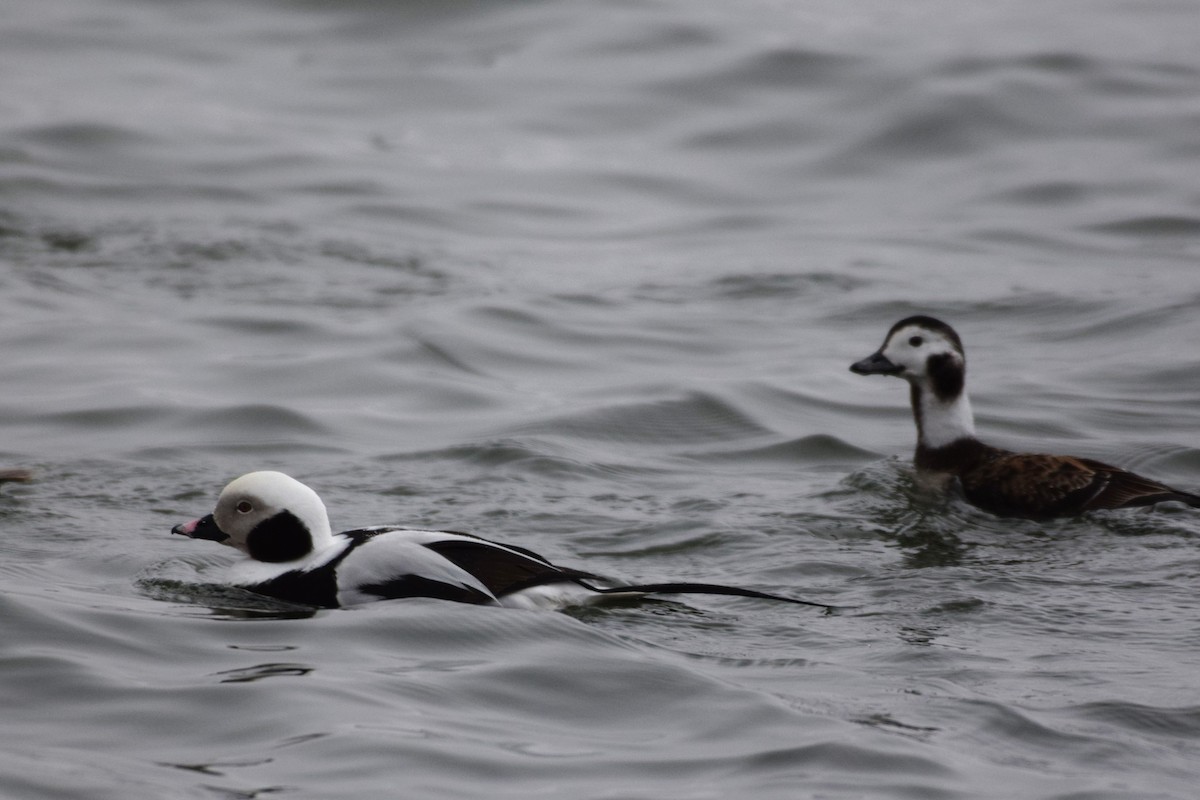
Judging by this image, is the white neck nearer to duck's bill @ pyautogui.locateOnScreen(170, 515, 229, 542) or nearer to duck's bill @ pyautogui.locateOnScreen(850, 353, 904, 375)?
duck's bill @ pyautogui.locateOnScreen(850, 353, 904, 375)

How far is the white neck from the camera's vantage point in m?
8.35

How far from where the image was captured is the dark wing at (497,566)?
6090 mm

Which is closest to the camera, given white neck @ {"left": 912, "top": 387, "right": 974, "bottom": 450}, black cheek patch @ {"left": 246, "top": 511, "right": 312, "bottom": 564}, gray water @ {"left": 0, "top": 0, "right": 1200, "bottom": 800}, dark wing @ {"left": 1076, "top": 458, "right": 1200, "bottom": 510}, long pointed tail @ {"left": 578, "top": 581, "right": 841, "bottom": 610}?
gray water @ {"left": 0, "top": 0, "right": 1200, "bottom": 800}

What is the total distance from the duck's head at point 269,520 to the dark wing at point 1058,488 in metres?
3.07

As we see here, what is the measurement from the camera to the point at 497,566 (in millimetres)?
6121

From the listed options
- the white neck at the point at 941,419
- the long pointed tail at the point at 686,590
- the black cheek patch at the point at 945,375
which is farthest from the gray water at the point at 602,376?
the black cheek patch at the point at 945,375

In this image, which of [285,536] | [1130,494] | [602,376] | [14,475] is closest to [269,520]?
[285,536]

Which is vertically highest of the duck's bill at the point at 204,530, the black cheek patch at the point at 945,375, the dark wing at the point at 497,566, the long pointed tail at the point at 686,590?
the black cheek patch at the point at 945,375

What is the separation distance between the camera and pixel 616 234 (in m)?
13.8

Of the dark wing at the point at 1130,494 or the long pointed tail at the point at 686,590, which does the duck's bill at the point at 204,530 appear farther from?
the dark wing at the point at 1130,494

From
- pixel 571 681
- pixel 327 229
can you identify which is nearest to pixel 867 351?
pixel 327 229

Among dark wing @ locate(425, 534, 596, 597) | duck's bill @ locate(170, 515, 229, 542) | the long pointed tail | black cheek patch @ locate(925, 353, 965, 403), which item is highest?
black cheek patch @ locate(925, 353, 965, 403)

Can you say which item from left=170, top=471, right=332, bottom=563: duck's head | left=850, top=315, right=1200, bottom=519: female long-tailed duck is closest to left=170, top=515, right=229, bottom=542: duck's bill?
left=170, top=471, right=332, bottom=563: duck's head

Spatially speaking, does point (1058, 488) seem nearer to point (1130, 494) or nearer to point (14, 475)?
point (1130, 494)
